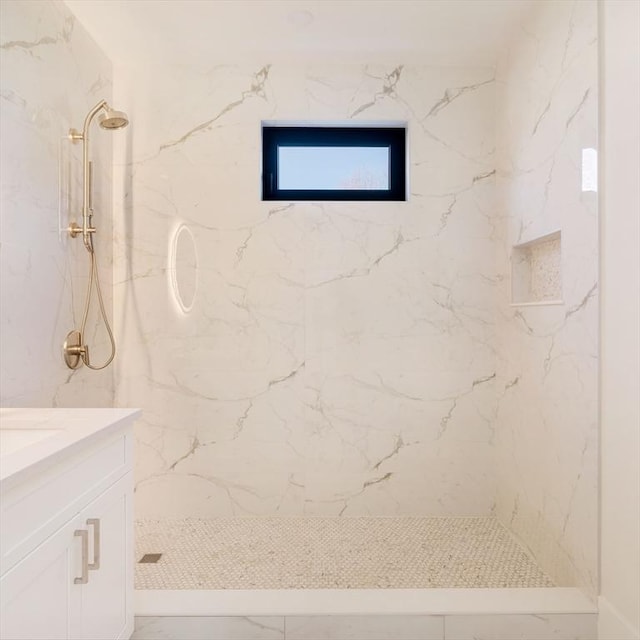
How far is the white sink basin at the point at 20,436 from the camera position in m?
1.24

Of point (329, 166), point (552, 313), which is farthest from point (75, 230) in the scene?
Answer: point (552, 313)

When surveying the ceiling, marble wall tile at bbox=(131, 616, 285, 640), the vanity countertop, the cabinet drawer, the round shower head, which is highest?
the ceiling

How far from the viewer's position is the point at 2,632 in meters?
0.86

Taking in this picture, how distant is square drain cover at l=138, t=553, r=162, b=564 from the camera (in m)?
2.07

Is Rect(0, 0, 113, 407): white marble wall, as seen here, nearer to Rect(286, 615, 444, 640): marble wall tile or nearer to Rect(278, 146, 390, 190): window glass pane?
Rect(278, 146, 390, 190): window glass pane

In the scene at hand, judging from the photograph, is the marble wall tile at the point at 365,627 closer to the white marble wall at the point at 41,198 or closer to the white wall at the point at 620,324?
the white wall at the point at 620,324

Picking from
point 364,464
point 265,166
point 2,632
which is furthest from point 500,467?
point 2,632

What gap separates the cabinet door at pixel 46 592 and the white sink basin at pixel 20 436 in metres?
0.26

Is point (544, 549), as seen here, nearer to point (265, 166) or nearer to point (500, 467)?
point (500, 467)

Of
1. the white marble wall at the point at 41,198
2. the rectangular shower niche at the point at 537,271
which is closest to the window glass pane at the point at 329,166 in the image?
the rectangular shower niche at the point at 537,271

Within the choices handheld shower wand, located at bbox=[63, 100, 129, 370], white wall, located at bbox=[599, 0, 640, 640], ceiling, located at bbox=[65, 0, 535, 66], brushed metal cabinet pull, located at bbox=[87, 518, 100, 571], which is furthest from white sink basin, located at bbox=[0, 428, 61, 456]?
ceiling, located at bbox=[65, 0, 535, 66]

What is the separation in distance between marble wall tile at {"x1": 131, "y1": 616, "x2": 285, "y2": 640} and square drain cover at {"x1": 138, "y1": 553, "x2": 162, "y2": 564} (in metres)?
0.52

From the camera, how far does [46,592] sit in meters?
1.00

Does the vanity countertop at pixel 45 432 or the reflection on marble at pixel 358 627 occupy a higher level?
the vanity countertop at pixel 45 432
